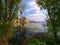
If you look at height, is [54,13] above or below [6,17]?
below

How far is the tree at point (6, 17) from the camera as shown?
29.2 ft

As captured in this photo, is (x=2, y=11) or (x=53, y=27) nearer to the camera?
(x=2, y=11)

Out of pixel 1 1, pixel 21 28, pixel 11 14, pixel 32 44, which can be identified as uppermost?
pixel 1 1

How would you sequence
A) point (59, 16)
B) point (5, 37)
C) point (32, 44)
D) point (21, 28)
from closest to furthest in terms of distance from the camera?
point (5, 37) < point (21, 28) < point (32, 44) < point (59, 16)

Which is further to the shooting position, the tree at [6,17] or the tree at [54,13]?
the tree at [54,13]

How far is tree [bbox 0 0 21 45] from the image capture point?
8.90 metres

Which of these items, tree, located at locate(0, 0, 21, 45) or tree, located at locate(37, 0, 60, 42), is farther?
tree, located at locate(37, 0, 60, 42)

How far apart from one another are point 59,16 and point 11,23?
9603 millimetres

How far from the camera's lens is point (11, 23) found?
355 inches

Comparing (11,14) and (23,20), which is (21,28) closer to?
(23,20)

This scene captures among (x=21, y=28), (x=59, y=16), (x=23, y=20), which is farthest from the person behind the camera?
(x=59, y=16)

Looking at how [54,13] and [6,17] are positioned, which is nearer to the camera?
[6,17]

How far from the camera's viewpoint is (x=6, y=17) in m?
8.92

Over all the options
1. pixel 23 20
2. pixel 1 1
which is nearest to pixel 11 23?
pixel 1 1
